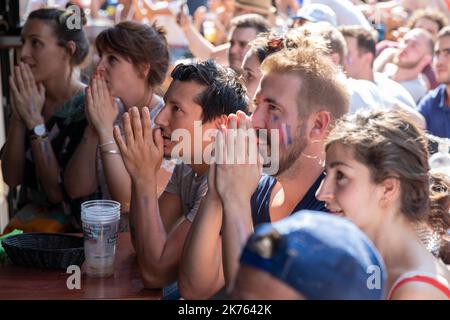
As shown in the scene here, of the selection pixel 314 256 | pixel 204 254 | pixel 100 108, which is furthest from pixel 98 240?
pixel 314 256

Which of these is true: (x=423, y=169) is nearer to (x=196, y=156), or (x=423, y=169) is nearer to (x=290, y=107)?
(x=290, y=107)

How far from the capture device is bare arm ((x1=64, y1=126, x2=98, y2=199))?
124 inches

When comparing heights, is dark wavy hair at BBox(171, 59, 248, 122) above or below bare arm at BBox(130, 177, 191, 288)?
above

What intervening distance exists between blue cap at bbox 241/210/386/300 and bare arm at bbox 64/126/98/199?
219cm

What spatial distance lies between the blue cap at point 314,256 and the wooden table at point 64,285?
117cm

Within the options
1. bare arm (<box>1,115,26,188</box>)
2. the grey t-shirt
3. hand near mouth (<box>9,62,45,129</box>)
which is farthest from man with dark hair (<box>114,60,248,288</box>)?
bare arm (<box>1,115,26,188</box>)

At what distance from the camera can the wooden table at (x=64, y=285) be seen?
83.6 inches

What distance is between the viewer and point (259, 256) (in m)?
1.03

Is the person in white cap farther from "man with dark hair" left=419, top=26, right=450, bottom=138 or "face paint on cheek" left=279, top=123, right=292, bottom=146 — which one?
"face paint on cheek" left=279, top=123, right=292, bottom=146

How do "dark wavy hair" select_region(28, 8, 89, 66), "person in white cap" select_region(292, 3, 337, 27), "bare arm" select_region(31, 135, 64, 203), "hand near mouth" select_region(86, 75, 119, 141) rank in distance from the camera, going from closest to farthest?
"hand near mouth" select_region(86, 75, 119, 141)
"bare arm" select_region(31, 135, 64, 203)
"dark wavy hair" select_region(28, 8, 89, 66)
"person in white cap" select_region(292, 3, 337, 27)

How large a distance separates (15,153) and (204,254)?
174 centimetres

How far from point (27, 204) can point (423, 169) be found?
88.3 inches

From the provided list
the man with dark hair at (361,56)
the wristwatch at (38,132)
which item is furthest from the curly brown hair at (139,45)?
the man with dark hair at (361,56)

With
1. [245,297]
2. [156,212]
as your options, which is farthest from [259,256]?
[156,212]
